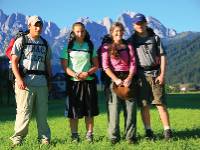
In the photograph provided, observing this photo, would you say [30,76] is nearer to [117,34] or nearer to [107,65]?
[107,65]

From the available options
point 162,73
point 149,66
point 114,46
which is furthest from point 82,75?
point 162,73

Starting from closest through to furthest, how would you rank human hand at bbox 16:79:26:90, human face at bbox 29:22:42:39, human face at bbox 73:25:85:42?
human hand at bbox 16:79:26:90 < human face at bbox 29:22:42:39 < human face at bbox 73:25:85:42

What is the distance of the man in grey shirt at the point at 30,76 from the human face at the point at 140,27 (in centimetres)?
183

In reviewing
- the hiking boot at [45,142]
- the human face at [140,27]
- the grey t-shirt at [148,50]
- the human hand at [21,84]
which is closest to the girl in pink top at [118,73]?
the grey t-shirt at [148,50]


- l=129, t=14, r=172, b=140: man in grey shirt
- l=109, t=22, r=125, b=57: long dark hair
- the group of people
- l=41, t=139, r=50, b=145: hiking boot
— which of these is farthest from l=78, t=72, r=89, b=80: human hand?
l=41, t=139, r=50, b=145: hiking boot

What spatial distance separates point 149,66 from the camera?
10141 millimetres

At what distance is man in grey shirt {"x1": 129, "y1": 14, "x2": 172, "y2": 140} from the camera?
33.1 feet

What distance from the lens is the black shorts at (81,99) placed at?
10.0 m

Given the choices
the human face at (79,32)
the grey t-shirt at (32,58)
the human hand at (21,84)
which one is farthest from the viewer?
the human face at (79,32)

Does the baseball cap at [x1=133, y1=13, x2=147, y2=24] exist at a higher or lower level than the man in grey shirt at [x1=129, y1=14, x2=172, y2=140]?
higher

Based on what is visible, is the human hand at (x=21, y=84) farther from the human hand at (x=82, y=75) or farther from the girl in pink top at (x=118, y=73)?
the girl in pink top at (x=118, y=73)

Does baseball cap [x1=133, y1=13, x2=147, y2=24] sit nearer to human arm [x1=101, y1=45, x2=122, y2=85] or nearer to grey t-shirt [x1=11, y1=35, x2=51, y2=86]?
human arm [x1=101, y1=45, x2=122, y2=85]

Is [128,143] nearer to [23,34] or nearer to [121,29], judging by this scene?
[121,29]

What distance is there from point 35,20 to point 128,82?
2.06 metres
